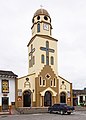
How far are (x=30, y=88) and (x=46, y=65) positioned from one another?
533 cm

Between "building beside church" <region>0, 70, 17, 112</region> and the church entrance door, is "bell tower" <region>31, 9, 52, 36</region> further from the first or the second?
the church entrance door

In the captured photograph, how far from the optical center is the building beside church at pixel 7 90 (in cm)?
3978

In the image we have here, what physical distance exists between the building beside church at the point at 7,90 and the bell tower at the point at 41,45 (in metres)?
5.83

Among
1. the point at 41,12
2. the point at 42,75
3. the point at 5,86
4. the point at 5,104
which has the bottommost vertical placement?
the point at 5,104

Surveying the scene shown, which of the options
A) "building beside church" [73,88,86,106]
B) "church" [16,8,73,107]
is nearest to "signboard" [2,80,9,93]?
"church" [16,8,73,107]

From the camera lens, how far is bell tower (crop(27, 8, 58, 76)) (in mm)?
46500

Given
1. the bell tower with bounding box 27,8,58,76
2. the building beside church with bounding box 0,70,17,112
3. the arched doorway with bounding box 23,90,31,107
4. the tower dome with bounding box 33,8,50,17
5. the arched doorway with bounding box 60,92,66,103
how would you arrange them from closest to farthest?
the building beside church with bounding box 0,70,17,112 < the arched doorway with bounding box 23,90,31,107 < the bell tower with bounding box 27,8,58,76 < the arched doorway with bounding box 60,92,66,103 < the tower dome with bounding box 33,8,50,17

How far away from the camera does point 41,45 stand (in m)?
46.9

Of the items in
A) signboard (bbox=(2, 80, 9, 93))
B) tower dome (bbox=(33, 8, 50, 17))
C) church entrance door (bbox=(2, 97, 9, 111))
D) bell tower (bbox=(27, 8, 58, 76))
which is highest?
tower dome (bbox=(33, 8, 50, 17))

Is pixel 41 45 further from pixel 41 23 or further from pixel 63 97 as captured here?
A: pixel 63 97

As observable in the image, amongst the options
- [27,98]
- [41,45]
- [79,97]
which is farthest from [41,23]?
[79,97]

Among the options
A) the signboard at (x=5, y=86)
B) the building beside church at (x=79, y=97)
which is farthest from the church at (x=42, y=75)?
the building beside church at (x=79, y=97)

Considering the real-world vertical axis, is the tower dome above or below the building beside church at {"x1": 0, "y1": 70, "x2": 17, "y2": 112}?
above

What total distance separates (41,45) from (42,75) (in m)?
5.59
